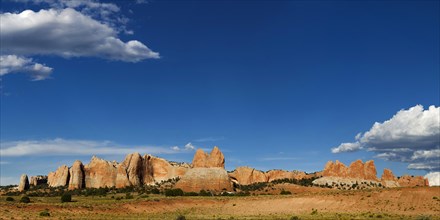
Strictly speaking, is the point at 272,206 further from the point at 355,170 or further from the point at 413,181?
the point at 413,181

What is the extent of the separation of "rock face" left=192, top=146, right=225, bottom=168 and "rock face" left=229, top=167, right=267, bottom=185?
3174 centimetres

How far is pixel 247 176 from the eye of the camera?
178 m

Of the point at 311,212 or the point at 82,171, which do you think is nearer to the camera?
the point at 311,212

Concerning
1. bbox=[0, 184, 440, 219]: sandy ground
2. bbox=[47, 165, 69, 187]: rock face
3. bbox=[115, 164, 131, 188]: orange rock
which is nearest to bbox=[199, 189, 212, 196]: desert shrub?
bbox=[0, 184, 440, 219]: sandy ground

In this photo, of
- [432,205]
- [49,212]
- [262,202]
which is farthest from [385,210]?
[49,212]

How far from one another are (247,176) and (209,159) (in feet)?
120

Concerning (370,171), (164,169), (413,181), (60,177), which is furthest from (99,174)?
(413,181)

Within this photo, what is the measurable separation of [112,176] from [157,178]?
18526 millimetres

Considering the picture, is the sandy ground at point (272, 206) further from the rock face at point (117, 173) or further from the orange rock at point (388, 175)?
the orange rock at point (388, 175)

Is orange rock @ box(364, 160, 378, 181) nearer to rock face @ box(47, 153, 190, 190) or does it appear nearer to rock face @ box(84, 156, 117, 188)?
rock face @ box(47, 153, 190, 190)

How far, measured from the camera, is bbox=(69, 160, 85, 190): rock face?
15675cm

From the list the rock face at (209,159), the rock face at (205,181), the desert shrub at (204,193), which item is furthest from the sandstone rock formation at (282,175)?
the desert shrub at (204,193)

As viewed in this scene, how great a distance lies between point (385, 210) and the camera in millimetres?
72750

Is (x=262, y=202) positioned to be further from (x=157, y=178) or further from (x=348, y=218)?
(x=157, y=178)
